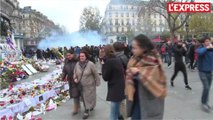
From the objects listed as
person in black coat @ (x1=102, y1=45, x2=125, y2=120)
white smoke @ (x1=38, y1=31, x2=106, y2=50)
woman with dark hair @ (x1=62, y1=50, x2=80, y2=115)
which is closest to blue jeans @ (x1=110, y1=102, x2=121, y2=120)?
person in black coat @ (x1=102, y1=45, x2=125, y2=120)

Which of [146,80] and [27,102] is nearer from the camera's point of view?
[146,80]

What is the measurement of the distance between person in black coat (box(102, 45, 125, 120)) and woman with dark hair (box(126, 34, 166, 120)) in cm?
→ 216

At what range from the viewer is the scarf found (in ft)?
12.5

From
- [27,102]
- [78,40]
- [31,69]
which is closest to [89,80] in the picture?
[27,102]

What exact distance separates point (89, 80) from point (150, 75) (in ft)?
12.7

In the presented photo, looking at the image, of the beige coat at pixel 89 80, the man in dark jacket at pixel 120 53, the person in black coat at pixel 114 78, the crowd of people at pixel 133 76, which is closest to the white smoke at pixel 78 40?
the crowd of people at pixel 133 76

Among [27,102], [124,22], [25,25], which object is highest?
[25,25]

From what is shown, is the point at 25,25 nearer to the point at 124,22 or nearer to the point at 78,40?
the point at 124,22

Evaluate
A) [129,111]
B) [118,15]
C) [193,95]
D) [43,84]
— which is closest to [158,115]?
[129,111]

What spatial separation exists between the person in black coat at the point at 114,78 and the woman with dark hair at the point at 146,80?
2.16 m

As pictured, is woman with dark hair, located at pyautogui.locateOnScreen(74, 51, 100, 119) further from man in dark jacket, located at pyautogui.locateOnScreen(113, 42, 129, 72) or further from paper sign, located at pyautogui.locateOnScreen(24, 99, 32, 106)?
paper sign, located at pyautogui.locateOnScreen(24, 99, 32, 106)

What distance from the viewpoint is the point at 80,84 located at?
25.1 ft

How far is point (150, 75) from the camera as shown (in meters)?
3.81

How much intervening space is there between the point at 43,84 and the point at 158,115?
797cm
